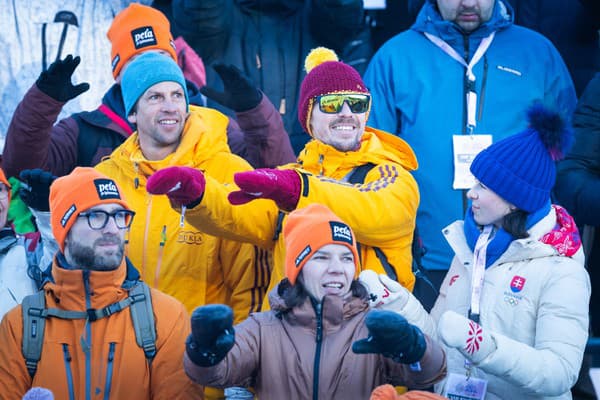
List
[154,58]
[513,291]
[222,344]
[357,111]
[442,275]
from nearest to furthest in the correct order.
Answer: [222,344] < [513,291] < [357,111] < [154,58] < [442,275]

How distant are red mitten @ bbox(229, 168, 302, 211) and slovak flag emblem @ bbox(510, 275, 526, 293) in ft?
2.96

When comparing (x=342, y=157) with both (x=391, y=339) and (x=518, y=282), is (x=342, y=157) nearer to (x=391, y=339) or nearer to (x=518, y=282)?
(x=518, y=282)

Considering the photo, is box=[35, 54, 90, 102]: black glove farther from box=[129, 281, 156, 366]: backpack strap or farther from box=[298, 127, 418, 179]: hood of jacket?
box=[129, 281, 156, 366]: backpack strap

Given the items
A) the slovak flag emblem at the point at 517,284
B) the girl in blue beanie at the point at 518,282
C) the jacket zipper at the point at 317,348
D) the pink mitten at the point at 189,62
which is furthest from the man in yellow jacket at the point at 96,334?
the pink mitten at the point at 189,62

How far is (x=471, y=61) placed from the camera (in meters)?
6.26

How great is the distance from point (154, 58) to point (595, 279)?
252cm

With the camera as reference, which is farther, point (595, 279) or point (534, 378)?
point (595, 279)

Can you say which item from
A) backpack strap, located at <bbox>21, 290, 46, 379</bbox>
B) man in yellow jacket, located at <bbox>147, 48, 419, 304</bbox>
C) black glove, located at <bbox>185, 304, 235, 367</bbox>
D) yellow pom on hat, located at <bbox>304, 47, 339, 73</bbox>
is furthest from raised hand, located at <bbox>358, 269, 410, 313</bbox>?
yellow pom on hat, located at <bbox>304, 47, 339, 73</bbox>

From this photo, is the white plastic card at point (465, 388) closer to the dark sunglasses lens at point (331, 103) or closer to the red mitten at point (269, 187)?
the red mitten at point (269, 187)

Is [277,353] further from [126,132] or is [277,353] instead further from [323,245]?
[126,132]

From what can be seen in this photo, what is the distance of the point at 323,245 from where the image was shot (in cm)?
457

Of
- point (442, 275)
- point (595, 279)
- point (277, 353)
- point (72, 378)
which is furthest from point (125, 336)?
point (595, 279)

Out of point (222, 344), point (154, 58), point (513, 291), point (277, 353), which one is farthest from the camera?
point (154, 58)

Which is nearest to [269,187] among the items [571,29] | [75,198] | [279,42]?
[75,198]
